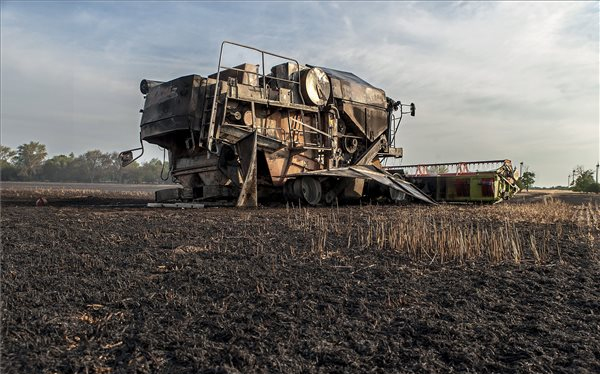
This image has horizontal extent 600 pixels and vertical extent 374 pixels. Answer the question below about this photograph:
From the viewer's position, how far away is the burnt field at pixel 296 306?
2156 millimetres

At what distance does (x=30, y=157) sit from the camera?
78000 mm

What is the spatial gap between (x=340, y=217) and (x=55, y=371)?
705cm

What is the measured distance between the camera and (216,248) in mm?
5020

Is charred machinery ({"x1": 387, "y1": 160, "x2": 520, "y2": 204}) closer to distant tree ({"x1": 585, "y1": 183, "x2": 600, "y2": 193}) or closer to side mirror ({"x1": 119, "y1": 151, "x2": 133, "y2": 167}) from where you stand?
side mirror ({"x1": 119, "y1": 151, "x2": 133, "y2": 167})

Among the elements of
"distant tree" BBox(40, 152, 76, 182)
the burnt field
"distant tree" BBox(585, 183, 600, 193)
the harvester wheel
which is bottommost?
the burnt field

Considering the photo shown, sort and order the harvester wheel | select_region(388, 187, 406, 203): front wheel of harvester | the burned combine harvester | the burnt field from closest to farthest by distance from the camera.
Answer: the burnt field < the burned combine harvester < the harvester wheel < select_region(388, 187, 406, 203): front wheel of harvester

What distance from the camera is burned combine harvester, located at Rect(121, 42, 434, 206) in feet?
33.7

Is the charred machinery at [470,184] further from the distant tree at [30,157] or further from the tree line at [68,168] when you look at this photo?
the distant tree at [30,157]

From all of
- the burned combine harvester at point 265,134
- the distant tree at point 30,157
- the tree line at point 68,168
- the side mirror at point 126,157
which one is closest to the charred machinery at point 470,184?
the burned combine harvester at point 265,134

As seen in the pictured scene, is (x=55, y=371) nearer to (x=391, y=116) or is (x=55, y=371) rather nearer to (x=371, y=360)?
(x=371, y=360)

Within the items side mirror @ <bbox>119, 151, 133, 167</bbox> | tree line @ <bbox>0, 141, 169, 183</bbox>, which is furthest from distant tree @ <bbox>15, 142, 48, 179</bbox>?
side mirror @ <bbox>119, 151, 133, 167</bbox>

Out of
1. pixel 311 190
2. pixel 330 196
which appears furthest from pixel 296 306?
pixel 330 196

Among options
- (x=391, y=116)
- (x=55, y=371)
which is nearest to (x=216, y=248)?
(x=55, y=371)

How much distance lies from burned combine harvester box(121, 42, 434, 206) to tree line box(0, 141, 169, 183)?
63.4 m
